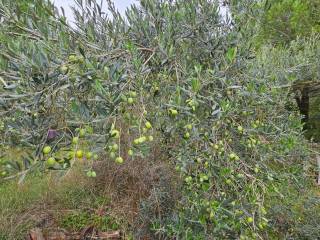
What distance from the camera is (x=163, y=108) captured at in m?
2.01

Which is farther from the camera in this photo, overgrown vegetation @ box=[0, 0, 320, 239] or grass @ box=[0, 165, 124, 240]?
grass @ box=[0, 165, 124, 240]

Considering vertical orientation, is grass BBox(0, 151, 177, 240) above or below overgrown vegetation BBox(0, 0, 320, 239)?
below

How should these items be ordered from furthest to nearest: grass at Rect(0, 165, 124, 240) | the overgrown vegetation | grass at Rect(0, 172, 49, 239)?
grass at Rect(0, 165, 124, 240)
grass at Rect(0, 172, 49, 239)
the overgrown vegetation

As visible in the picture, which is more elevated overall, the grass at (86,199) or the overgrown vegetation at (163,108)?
the overgrown vegetation at (163,108)

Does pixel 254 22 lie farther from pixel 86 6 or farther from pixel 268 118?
pixel 86 6

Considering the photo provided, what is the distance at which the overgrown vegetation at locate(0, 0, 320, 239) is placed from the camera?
4.88ft

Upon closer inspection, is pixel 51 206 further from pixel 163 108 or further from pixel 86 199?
pixel 163 108

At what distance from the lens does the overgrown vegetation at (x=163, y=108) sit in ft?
4.88

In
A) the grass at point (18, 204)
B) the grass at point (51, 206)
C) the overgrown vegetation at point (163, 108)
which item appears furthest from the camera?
the grass at point (51, 206)

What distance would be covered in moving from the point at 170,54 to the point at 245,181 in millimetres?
1240

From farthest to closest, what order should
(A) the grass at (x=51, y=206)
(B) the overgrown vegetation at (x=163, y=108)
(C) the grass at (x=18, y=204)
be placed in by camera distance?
(A) the grass at (x=51, y=206) < (C) the grass at (x=18, y=204) < (B) the overgrown vegetation at (x=163, y=108)

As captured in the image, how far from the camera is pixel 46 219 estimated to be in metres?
4.39

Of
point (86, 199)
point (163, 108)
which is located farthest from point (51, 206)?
point (163, 108)

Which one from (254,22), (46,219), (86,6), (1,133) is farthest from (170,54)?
(46,219)
